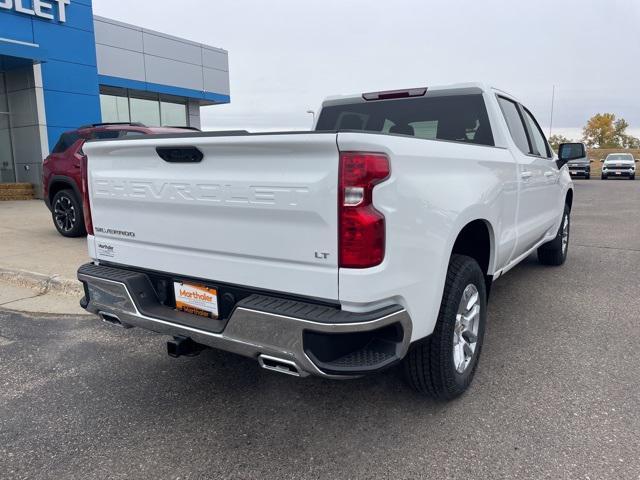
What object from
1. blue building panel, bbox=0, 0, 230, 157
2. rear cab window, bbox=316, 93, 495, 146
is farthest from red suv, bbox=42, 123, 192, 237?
blue building panel, bbox=0, 0, 230, 157

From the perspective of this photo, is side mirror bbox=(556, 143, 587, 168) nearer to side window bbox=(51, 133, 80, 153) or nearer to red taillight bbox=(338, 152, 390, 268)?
red taillight bbox=(338, 152, 390, 268)

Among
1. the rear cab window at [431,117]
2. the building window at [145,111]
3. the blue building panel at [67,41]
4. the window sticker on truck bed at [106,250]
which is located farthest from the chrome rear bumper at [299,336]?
the building window at [145,111]

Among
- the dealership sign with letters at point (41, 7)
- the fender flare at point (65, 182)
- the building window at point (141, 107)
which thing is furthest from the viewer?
the building window at point (141, 107)

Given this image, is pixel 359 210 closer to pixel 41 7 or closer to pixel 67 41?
pixel 41 7

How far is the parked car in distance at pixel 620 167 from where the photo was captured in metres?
28.2

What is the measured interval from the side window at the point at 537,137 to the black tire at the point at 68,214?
6.24 metres

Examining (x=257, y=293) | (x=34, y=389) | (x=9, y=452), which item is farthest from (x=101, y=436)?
(x=257, y=293)

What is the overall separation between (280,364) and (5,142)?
1725 cm

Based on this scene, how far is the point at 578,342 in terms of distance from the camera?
3900 mm

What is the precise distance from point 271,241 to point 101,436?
4.80 ft

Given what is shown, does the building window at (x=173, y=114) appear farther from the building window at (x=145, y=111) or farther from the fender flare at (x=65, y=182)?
the fender flare at (x=65, y=182)

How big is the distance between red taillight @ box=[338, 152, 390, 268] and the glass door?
17118 mm

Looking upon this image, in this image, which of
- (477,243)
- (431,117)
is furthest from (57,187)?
(477,243)

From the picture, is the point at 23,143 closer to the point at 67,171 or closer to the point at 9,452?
the point at 67,171
